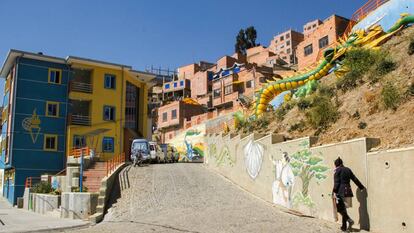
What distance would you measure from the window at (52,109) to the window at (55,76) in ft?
6.70

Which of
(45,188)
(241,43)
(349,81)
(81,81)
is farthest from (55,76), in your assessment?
(241,43)

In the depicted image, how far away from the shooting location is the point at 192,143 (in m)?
56.0

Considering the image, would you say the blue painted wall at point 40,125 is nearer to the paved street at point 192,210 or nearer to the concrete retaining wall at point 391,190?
the paved street at point 192,210

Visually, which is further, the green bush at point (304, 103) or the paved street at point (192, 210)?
the green bush at point (304, 103)

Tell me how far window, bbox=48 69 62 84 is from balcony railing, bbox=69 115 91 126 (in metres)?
3.56

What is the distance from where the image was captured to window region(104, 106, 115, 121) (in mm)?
41250

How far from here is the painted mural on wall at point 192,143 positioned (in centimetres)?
5288

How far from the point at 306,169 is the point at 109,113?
30409 millimetres

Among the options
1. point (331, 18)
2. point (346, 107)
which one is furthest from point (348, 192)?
point (331, 18)

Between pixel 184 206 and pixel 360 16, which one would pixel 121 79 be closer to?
pixel 360 16

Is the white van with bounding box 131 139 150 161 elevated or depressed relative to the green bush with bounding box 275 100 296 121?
depressed

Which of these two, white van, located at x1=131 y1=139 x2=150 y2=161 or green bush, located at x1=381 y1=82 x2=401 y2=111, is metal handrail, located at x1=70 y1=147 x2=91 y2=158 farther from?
green bush, located at x1=381 y1=82 x2=401 y2=111

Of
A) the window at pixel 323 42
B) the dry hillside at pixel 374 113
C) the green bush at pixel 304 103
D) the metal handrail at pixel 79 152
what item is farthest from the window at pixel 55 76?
the window at pixel 323 42

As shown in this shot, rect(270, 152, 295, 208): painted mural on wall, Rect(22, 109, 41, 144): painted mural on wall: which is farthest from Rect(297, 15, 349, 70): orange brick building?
Rect(270, 152, 295, 208): painted mural on wall
